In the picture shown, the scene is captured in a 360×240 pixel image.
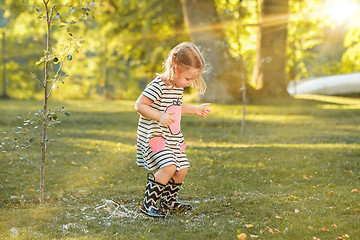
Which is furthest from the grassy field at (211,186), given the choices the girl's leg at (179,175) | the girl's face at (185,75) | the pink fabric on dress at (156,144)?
the girl's face at (185,75)

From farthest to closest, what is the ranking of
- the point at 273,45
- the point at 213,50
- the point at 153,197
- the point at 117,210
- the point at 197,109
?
the point at 273,45
the point at 213,50
the point at 117,210
the point at 197,109
the point at 153,197

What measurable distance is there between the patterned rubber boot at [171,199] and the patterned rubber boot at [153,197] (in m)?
0.23

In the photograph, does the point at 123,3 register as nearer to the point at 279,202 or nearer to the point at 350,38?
the point at 350,38

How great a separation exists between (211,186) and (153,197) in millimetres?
1947

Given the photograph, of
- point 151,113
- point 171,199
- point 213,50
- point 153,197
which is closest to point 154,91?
point 151,113

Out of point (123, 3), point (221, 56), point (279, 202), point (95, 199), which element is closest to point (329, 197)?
point (279, 202)

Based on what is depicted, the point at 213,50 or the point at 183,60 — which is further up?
the point at 213,50

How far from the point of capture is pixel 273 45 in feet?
65.0

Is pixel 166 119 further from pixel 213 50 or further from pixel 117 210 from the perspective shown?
pixel 213 50

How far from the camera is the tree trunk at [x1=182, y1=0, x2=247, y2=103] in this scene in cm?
1856

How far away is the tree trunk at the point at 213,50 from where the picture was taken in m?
18.6

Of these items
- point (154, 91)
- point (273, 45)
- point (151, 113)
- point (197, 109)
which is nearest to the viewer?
point (151, 113)

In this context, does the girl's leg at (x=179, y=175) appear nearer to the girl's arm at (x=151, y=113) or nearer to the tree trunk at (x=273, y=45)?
the girl's arm at (x=151, y=113)

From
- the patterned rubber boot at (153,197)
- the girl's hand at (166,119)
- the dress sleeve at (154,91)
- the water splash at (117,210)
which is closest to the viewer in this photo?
the girl's hand at (166,119)
